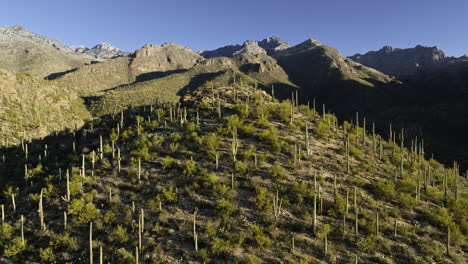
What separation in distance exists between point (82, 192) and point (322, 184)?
570 inches

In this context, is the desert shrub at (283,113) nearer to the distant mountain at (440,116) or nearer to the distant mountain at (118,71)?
the distant mountain at (440,116)

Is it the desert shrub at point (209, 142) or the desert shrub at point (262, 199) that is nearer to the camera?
the desert shrub at point (262, 199)

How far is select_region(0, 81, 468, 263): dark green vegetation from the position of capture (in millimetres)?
12867

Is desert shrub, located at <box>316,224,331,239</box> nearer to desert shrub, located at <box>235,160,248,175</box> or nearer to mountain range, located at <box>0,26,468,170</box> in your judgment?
desert shrub, located at <box>235,160,248,175</box>

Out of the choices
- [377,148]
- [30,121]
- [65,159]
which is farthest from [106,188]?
[30,121]

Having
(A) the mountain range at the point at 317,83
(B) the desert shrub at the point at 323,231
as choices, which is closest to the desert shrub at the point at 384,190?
(B) the desert shrub at the point at 323,231

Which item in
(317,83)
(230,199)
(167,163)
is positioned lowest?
(230,199)

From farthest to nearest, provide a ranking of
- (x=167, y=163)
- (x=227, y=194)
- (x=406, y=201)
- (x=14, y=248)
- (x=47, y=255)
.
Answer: (x=167, y=163) → (x=406, y=201) → (x=227, y=194) → (x=14, y=248) → (x=47, y=255)

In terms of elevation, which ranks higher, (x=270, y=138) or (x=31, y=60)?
(x=31, y=60)

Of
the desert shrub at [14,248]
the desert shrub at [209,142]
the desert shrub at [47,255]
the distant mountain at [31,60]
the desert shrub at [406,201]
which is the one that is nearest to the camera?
the desert shrub at [47,255]

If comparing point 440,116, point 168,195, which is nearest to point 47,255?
point 168,195

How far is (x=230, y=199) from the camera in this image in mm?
15820

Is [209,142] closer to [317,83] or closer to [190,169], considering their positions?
[190,169]

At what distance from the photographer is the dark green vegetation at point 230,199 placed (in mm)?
12867
